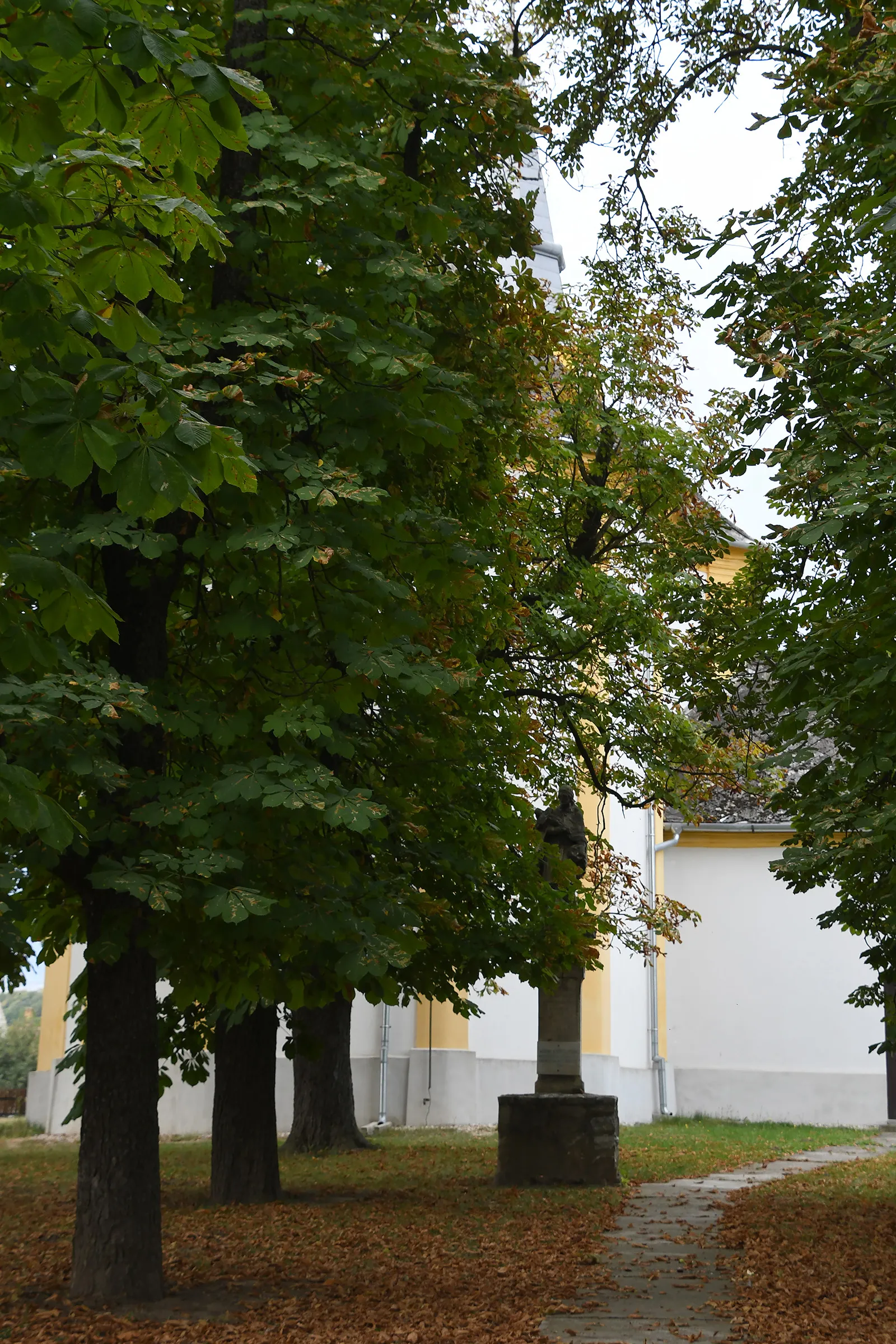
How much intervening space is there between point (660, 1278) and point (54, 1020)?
51.8 feet

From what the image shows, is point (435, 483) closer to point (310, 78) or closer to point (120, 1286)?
point (310, 78)

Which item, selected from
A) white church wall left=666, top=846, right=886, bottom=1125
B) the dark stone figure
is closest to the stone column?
the dark stone figure

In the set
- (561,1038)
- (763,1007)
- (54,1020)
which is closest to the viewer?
(561,1038)

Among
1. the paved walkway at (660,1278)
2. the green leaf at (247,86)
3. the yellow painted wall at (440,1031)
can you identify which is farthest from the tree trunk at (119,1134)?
the yellow painted wall at (440,1031)

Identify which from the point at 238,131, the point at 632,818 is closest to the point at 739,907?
the point at 632,818

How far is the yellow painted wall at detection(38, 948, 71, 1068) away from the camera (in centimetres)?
2128

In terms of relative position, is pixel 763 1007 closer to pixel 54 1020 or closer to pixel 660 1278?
pixel 54 1020

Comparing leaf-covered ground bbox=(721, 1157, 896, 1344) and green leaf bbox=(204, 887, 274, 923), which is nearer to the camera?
green leaf bbox=(204, 887, 274, 923)

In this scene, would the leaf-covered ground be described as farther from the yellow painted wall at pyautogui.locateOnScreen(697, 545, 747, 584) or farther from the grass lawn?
the yellow painted wall at pyautogui.locateOnScreen(697, 545, 747, 584)

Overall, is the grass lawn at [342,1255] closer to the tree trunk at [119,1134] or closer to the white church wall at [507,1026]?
the tree trunk at [119,1134]

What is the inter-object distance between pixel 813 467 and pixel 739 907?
57.4 feet

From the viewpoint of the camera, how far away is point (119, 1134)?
6844 millimetres

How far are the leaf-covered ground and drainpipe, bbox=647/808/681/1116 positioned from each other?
10809 millimetres

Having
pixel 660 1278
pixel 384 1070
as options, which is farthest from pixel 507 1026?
pixel 660 1278
